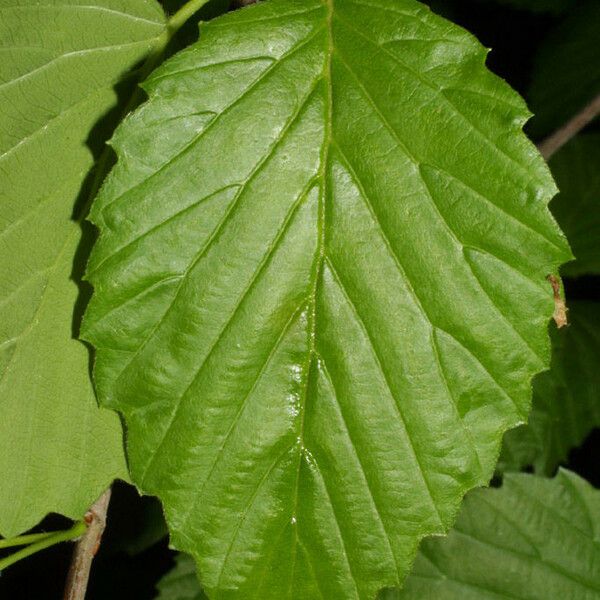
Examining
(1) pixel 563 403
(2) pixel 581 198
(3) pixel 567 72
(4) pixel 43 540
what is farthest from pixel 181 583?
(3) pixel 567 72

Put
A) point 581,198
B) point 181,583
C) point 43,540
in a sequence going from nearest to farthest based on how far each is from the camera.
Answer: point 43,540, point 181,583, point 581,198

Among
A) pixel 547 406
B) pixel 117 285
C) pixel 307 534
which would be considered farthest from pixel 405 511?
pixel 547 406

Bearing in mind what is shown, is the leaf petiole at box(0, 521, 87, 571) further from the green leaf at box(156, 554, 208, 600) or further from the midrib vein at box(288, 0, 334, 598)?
the green leaf at box(156, 554, 208, 600)

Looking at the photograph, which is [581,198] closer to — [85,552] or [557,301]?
[557,301]

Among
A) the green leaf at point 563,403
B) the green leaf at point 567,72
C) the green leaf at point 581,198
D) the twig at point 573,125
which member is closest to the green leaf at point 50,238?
the twig at point 573,125

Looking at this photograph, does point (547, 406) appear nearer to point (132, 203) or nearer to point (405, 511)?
point (405, 511)

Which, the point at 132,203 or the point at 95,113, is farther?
the point at 95,113
